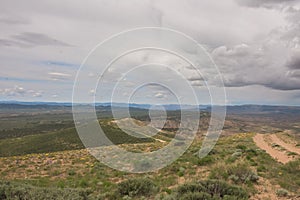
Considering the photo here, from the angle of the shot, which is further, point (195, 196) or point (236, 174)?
point (236, 174)

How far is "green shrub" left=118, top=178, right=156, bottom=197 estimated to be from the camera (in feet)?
39.1

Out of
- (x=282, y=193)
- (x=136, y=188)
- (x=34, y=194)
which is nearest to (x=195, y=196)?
(x=136, y=188)

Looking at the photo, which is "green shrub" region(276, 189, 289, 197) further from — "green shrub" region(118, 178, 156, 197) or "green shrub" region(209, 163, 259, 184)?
"green shrub" region(118, 178, 156, 197)

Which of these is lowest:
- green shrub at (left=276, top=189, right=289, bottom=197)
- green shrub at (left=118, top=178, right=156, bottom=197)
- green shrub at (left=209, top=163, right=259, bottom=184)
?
green shrub at (left=118, top=178, right=156, bottom=197)

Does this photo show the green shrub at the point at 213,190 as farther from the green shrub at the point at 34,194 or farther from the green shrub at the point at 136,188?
the green shrub at the point at 34,194

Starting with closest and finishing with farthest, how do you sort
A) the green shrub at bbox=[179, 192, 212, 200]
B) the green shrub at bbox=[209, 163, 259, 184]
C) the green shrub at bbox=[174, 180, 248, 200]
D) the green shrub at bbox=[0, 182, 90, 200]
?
the green shrub at bbox=[0, 182, 90, 200] < the green shrub at bbox=[179, 192, 212, 200] < the green shrub at bbox=[174, 180, 248, 200] < the green shrub at bbox=[209, 163, 259, 184]

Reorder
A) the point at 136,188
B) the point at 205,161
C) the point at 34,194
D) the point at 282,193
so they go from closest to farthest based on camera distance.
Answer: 1. the point at 34,194
2. the point at 282,193
3. the point at 136,188
4. the point at 205,161

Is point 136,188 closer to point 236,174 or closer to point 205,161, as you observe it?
point 236,174

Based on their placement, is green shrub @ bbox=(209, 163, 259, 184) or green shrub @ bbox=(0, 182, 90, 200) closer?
green shrub @ bbox=(0, 182, 90, 200)

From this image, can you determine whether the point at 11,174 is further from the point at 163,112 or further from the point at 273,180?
the point at 273,180

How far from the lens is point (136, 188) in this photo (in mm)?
12039

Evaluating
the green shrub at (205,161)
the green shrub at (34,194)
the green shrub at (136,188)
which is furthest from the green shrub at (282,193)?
the green shrub at (34,194)

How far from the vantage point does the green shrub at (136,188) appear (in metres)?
11.9

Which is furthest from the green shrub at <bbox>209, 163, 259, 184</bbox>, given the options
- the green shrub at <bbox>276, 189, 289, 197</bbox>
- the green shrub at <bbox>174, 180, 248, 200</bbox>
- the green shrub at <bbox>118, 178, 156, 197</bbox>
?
the green shrub at <bbox>118, 178, 156, 197</bbox>
